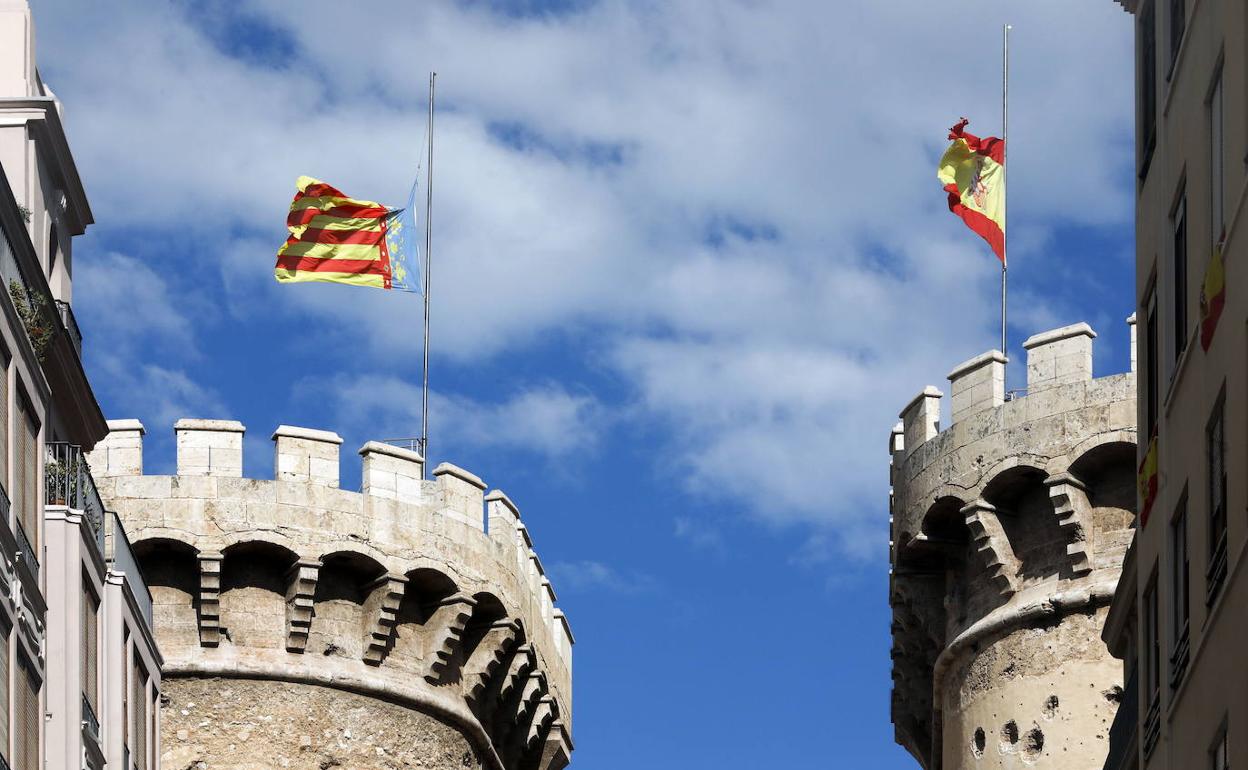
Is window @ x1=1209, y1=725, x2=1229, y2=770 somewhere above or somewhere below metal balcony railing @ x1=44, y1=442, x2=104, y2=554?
below

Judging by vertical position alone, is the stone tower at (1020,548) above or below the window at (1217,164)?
above

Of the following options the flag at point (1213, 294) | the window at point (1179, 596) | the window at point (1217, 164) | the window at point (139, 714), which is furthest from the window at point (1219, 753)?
the window at point (139, 714)

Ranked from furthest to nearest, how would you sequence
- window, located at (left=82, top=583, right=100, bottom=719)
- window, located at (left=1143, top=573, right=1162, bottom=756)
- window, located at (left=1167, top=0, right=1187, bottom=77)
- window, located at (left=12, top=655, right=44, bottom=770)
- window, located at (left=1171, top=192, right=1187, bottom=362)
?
window, located at (left=82, top=583, right=100, bottom=719)
window, located at (left=12, top=655, right=44, bottom=770)
window, located at (left=1143, top=573, right=1162, bottom=756)
window, located at (left=1167, top=0, right=1187, bottom=77)
window, located at (left=1171, top=192, right=1187, bottom=362)

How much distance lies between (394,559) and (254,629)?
199 cm

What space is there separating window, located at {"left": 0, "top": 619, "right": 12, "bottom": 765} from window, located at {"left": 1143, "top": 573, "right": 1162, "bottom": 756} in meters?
7.73

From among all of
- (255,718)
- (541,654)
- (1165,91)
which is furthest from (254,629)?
(1165,91)

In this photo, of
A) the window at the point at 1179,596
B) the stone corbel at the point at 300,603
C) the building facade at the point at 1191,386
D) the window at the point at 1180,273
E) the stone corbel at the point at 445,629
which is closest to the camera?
the building facade at the point at 1191,386

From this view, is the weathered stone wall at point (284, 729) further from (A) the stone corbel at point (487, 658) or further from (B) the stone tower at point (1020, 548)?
(B) the stone tower at point (1020, 548)

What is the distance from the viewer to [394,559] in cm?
4078

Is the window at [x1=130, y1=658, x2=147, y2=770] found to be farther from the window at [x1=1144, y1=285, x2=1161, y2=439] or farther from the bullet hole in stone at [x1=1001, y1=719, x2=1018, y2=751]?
the bullet hole in stone at [x1=1001, y1=719, x2=1018, y2=751]

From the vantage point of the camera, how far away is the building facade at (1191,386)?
19.8 meters

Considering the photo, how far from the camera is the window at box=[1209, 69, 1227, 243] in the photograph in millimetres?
20844

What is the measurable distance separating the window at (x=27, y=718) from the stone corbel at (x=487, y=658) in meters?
17.4

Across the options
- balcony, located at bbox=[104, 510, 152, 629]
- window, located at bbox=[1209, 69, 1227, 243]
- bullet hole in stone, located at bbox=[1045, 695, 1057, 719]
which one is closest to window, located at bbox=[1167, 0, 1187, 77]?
window, located at bbox=[1209, 69, 1227, 243]
